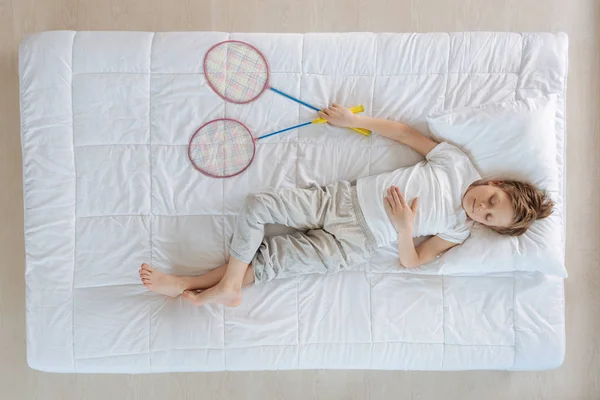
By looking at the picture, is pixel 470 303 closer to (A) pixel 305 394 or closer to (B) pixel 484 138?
(B) pixel 484 138

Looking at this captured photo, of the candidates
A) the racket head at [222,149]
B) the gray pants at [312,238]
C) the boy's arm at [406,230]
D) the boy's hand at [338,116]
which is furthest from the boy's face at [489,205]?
the racket head at [222,149]

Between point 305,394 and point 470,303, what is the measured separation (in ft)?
2.18

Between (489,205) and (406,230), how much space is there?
25 cm

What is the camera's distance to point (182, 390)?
5.79 ft

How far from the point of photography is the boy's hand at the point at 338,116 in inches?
60.7

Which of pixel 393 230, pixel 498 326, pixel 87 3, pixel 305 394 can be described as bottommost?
pixel 305 394

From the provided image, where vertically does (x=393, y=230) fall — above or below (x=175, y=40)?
below

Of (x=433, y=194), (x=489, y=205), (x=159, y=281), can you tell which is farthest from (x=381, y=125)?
(x=159, y=281)

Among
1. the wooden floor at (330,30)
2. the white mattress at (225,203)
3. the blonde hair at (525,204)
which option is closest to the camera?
the blonde hair at (525,204)

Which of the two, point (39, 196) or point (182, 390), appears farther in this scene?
point (182, 390)

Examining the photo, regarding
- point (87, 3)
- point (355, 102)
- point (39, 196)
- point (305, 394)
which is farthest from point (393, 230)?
point (87, 3)

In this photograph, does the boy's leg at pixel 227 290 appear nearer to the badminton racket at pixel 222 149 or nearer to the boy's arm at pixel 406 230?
the badminton racket at pixel 222 149

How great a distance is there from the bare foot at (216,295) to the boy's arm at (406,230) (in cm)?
51

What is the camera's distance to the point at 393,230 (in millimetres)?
1525
